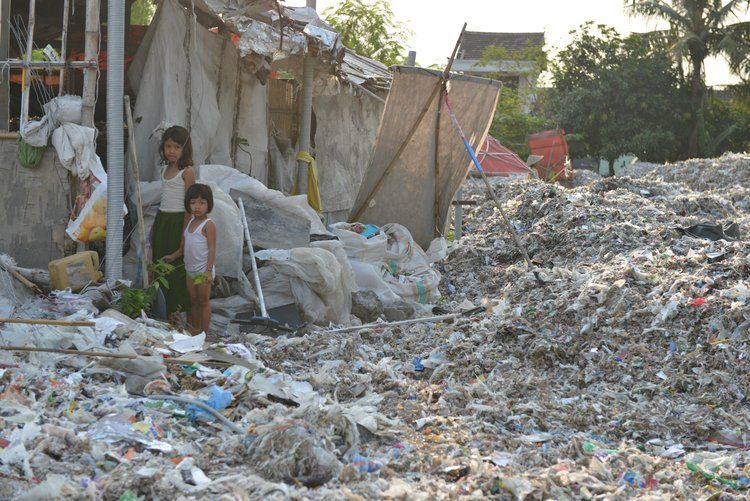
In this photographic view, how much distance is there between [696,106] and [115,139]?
2622cm

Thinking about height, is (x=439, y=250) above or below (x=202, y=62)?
below

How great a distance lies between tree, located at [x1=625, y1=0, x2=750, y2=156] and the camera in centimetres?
3016

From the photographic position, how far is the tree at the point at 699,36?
98.9 ft

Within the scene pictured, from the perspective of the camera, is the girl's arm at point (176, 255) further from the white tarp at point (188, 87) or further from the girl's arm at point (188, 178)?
the white tarp at point (188, 87)

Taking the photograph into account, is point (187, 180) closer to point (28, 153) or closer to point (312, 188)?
point (28, 153)

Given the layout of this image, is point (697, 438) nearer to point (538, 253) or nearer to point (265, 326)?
point (265, 326)

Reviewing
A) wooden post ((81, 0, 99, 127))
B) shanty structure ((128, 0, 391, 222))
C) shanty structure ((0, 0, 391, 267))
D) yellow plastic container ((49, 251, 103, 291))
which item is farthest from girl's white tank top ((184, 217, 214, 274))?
shanty structure ((128, 0, 391, 222))

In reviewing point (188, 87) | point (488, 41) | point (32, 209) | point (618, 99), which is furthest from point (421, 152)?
point (488, 41)

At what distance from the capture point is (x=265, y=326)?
274 inches

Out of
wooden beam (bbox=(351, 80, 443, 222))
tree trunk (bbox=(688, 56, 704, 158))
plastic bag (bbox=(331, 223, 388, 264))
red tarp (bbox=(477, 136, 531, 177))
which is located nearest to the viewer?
plastic bag (bbox=(331, 223, 388, 264))

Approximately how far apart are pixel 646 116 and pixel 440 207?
1987 centimetres

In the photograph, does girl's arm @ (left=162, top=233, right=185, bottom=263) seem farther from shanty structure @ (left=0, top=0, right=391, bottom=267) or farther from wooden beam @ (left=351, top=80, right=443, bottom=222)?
wooden beam @ (left=351, top=80, right=443, bottom=222)

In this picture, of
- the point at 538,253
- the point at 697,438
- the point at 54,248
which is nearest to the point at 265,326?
the point at 54,248

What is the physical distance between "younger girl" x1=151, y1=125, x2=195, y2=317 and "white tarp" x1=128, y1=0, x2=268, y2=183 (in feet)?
3.03
